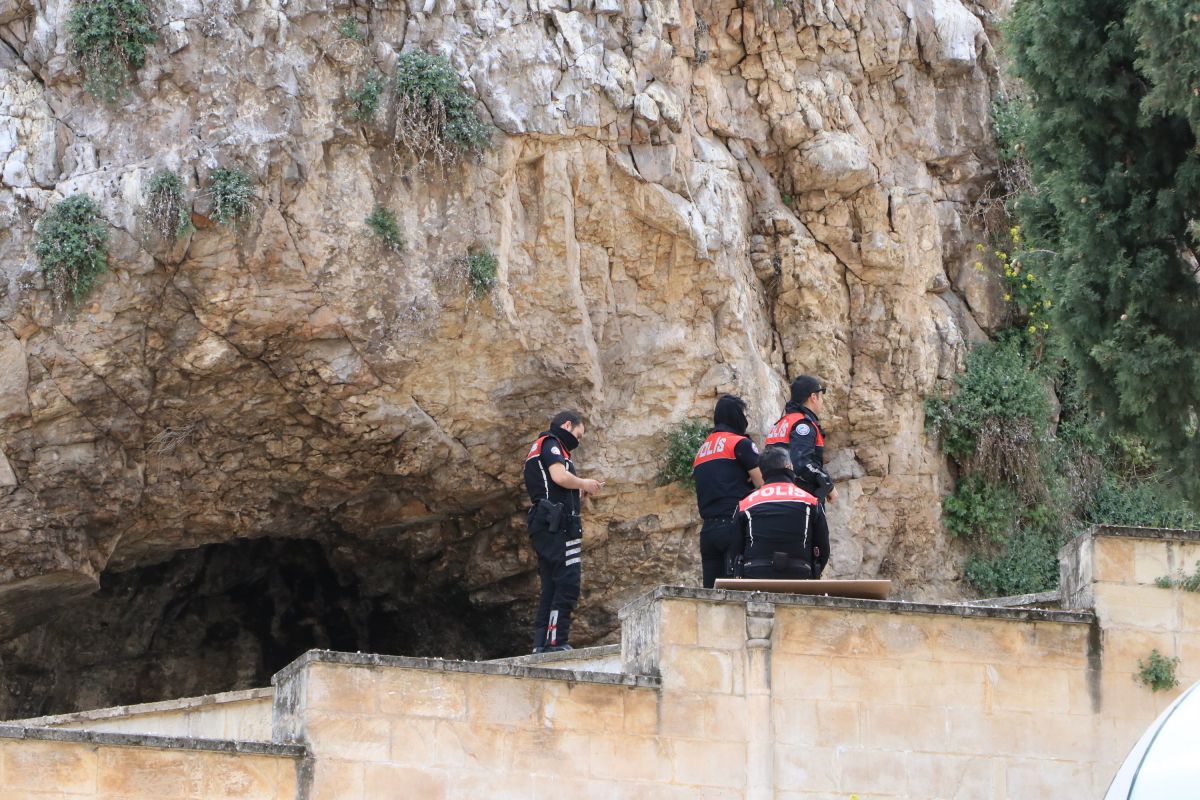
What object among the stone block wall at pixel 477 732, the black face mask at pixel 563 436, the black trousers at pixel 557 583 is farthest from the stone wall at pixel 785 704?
the black face mask at pixel 563 436

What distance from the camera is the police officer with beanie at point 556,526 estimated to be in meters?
12.4

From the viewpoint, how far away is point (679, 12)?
1590 cm

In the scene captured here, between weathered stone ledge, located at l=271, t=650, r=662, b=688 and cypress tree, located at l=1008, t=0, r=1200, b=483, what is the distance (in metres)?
3.53

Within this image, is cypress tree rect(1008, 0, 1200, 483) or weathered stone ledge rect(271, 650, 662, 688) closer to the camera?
weathered stone ledge rect(271, 650, 662, 688)

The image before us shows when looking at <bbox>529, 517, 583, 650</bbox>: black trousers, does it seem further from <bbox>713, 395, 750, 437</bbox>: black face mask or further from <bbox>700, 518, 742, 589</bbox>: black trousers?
<bbox>713, 395, 750, 437</bbox>: black face mask

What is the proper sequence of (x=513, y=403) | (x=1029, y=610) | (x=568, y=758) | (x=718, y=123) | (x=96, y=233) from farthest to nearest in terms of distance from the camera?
1. (x=718, y=123)
2. (x=513, y=403)
3. (x=96, y=233)
4. (x=1029, y=610)
5. (x=568, y=758)

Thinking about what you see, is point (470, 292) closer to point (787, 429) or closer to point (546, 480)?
point (546, 480)

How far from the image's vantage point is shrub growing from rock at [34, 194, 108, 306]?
1358cm

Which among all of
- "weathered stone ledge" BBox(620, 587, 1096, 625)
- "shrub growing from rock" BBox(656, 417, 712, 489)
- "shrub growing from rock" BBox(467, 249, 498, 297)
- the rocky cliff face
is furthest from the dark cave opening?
"weathered stone ledge" BBox(620, 587, 1096, 625)

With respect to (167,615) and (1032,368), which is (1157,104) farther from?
(167,615)

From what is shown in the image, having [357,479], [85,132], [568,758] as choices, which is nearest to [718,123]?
[357,479]

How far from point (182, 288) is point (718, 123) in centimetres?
540

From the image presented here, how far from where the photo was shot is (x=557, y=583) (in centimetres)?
1248

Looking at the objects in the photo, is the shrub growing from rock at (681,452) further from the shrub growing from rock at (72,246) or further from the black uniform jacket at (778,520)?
the shrub growing from rock at (72,246)
